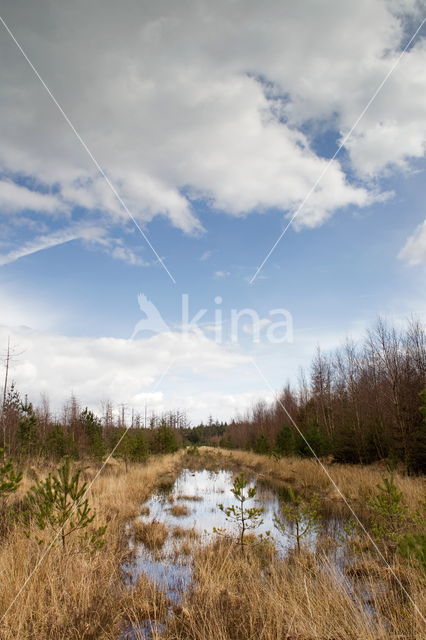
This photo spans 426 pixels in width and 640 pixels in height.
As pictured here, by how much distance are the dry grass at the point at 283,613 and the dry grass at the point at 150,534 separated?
10.0ft

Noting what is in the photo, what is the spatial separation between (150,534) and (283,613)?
6001mm

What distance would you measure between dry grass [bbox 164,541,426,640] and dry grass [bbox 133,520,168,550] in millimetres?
3063

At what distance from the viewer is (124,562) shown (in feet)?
25.2

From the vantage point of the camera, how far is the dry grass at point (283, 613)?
4.05 m

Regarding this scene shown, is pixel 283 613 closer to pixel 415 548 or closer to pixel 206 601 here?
pixel 206 601

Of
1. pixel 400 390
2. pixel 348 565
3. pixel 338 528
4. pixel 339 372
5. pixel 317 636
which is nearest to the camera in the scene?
pixel 317 636

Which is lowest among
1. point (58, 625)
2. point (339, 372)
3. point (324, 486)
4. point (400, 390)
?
point (324, 486)

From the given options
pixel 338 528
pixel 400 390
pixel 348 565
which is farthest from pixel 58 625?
pixel 400 390

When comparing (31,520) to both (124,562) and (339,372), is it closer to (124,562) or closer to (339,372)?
(124,562)

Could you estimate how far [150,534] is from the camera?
9.60 metres

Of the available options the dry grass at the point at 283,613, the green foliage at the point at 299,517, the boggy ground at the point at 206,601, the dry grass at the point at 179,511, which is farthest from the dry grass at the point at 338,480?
the dry grass at the point at 283,613

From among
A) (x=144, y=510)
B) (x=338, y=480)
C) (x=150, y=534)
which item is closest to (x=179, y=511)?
(x=144, y=510)

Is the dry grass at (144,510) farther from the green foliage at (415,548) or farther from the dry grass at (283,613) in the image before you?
the green foliage at (415,548)

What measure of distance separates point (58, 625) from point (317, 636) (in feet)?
9.63
